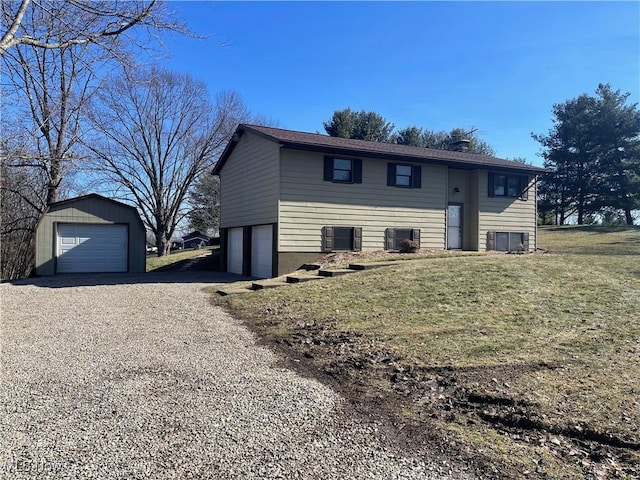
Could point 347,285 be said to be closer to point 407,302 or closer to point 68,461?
point 407,302

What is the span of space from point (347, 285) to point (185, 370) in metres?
5.87

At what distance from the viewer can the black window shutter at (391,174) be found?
1616 centimetres

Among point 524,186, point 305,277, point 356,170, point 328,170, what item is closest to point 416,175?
point 356,170

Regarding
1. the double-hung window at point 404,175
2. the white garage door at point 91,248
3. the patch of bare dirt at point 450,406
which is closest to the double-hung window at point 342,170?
the double-hung window at point 404,175

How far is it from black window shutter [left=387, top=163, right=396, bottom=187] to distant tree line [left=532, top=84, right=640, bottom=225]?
24332 millimetres

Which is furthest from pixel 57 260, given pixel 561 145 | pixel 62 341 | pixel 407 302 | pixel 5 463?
pixel 561 145

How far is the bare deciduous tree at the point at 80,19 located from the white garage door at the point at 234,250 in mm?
11366

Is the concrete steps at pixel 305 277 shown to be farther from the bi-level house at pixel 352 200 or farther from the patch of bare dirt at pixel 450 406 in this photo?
the patch of bare dirt at pixel 450 406

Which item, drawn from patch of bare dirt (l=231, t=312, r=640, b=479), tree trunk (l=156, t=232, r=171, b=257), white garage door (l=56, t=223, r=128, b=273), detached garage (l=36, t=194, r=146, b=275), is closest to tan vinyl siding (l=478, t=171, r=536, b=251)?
patch of bare dirt (l=231, t=312, r=640, b=479)

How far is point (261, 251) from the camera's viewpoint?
16109 mm

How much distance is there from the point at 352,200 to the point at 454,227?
5286mm

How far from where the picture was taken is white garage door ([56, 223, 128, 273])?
→ 687 inches

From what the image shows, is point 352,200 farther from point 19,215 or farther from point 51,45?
point 19,215

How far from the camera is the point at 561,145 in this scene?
35688 millimetres
